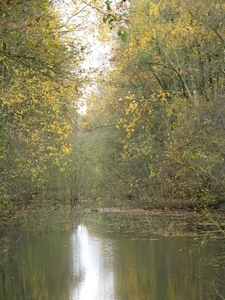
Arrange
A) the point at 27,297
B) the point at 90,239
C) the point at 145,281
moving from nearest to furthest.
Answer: the point at 27,297
the point at 145,281
the point at 90,239

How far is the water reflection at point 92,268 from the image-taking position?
9.09 m

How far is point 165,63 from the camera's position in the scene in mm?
18828

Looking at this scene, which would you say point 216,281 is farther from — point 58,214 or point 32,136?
point 58,214

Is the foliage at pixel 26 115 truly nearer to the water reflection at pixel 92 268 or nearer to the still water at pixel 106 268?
the still water at pixel 106 268

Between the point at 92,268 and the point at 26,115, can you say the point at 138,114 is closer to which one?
the point at 26,115

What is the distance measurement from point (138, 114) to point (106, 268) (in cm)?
893

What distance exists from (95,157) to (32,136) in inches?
321

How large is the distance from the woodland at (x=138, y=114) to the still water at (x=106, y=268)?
132 cm

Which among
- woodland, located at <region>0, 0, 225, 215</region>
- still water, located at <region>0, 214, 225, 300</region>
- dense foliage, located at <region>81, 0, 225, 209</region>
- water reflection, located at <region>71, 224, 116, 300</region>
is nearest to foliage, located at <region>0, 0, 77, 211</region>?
woodland, located at <region>0, 0, 225, 215</region>

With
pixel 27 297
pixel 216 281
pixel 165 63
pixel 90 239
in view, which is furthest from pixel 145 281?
pixel 165 63

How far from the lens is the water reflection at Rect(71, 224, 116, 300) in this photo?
29.8 feet

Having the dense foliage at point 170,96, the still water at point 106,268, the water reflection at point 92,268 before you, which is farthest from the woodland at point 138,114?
the water reflection at point 92,268

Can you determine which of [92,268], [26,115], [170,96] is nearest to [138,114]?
[170,96]

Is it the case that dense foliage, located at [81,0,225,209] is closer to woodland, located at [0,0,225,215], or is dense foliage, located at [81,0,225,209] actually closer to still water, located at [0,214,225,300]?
woodland, located at [0,0,225,215]
